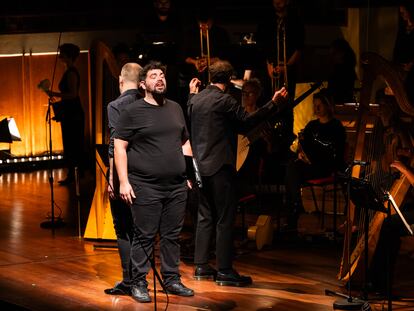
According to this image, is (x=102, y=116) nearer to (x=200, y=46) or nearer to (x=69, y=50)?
(x=200, y=46)

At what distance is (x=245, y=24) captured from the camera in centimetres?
1330

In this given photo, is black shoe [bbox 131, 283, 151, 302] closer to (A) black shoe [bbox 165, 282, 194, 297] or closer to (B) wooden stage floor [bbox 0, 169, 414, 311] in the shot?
(B) wooden stage floor [bbox 0, 169, 414, 311]

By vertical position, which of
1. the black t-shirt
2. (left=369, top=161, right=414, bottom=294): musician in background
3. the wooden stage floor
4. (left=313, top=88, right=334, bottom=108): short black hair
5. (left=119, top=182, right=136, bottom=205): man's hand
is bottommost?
the wooden stage floor

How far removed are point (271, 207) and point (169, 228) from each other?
3.43m

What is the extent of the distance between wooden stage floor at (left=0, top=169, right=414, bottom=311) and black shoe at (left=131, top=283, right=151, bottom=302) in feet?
0.18

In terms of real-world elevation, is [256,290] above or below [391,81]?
below

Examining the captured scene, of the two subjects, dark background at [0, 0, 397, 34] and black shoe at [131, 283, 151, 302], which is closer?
black shoe at [131, 283, 151, 302]

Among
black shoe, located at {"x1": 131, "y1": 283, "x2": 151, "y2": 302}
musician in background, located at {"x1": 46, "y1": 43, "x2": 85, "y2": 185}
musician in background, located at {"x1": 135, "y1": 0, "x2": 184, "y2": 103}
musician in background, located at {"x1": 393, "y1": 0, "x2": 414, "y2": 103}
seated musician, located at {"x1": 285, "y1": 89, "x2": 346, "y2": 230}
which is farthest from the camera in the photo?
musician in background, located at {"x1": 46, "y1": 43, "x2": 85, "y2": 185}

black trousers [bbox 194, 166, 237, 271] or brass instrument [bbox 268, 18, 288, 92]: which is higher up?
brass instrument [bbox 268, 18, 288, 92]

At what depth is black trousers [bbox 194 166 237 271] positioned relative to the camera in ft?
23.6

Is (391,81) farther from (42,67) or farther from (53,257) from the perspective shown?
(42,67)

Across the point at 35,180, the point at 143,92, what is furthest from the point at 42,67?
the point at 143,92

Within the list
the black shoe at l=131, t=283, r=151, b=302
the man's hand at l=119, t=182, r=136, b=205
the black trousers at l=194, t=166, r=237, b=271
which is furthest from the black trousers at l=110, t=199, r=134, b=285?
the black trousers at l=194, t=166, r=237, b=271

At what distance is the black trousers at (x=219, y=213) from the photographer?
23.6ft
